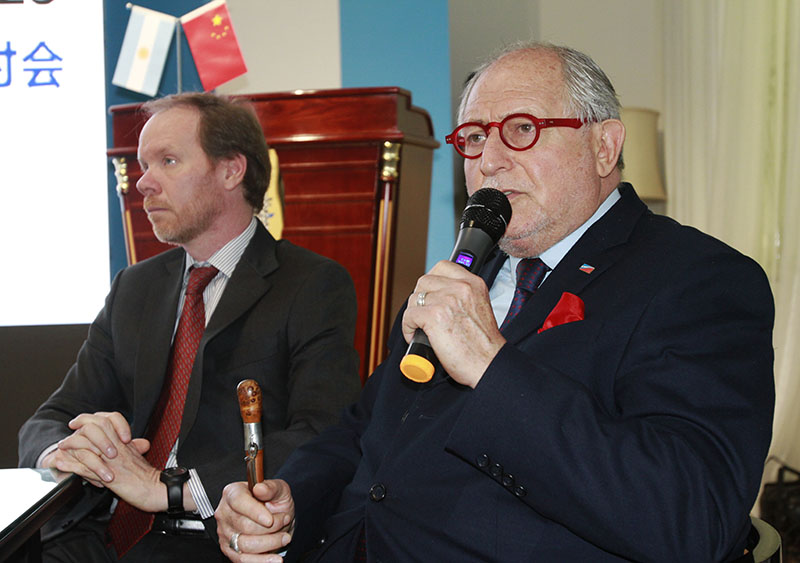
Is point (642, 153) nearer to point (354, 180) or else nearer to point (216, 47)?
point (354, 180)

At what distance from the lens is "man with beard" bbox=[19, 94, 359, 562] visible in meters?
1.84

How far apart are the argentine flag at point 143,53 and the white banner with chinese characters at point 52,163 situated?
0.52m

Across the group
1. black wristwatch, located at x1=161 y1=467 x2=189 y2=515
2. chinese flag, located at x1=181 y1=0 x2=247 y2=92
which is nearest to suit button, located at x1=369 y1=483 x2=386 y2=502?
black wristwatch, located at x1=161 y1=467 x2=189 y2=515

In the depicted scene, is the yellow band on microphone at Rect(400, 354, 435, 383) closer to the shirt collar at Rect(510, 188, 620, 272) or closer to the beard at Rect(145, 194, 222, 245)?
the shirt collar at Rect(510, 188, 620, 272)

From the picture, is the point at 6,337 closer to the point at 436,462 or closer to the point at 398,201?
the point at 398,201

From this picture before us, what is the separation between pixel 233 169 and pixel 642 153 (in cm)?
277

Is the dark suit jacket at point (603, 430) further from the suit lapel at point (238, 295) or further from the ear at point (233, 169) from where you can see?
the ear at point (233, 169)

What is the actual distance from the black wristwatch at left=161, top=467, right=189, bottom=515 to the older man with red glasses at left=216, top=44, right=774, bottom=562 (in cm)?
37

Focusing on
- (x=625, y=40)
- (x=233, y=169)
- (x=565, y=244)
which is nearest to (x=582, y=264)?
(x=565, y=244)

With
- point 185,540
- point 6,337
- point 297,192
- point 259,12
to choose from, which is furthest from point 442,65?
point 185,540

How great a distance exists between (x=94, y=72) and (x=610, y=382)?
405 centimetres

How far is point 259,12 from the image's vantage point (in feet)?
14.0

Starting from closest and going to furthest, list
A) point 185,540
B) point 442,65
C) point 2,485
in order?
point 2,485, point 185,540, point 442,65

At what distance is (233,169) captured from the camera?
247cm
